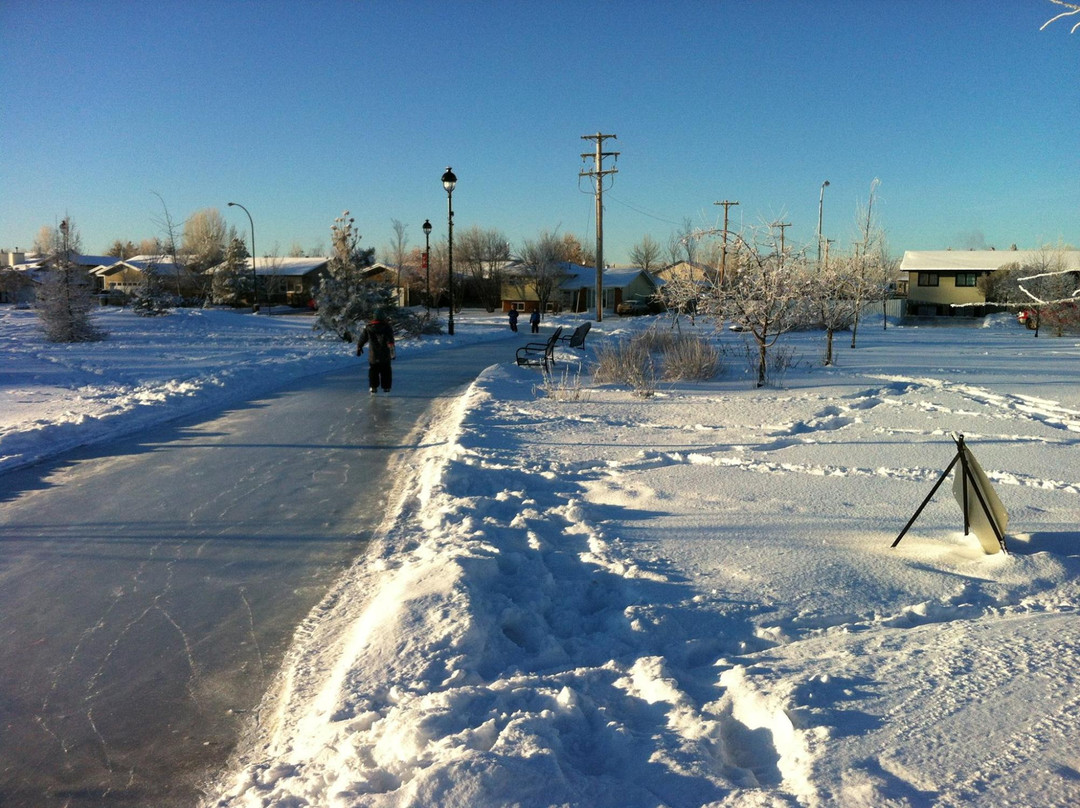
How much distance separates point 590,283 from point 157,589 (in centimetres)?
6648

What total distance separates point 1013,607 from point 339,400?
36.3 feet

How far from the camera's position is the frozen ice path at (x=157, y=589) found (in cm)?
336

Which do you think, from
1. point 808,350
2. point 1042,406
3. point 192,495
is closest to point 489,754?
point 192,495

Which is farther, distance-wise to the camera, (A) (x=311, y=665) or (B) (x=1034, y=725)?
(A) (x=311, y=665)

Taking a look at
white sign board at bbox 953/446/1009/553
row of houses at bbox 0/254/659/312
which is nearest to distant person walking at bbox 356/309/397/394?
white sign board at bbox 953/446/1009/553

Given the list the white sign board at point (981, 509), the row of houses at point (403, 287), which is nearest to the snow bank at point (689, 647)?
the white sign board at point (981, 509)

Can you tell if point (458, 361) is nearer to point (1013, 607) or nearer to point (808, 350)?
point (808, 350)

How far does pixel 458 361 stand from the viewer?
22141mm

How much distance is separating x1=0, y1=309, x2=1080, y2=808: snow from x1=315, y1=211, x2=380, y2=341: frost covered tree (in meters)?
19.3

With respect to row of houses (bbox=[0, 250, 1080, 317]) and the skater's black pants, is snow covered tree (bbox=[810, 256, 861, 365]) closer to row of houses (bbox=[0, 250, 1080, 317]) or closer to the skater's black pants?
the skater's black pants

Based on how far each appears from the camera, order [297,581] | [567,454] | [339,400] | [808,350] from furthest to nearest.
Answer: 1. [808,350]
2. [339,400]
3. [567,454]
4. [297,581]

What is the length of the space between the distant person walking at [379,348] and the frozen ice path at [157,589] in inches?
151

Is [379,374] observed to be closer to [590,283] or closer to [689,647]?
[689,647]

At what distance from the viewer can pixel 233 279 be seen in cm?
6444
